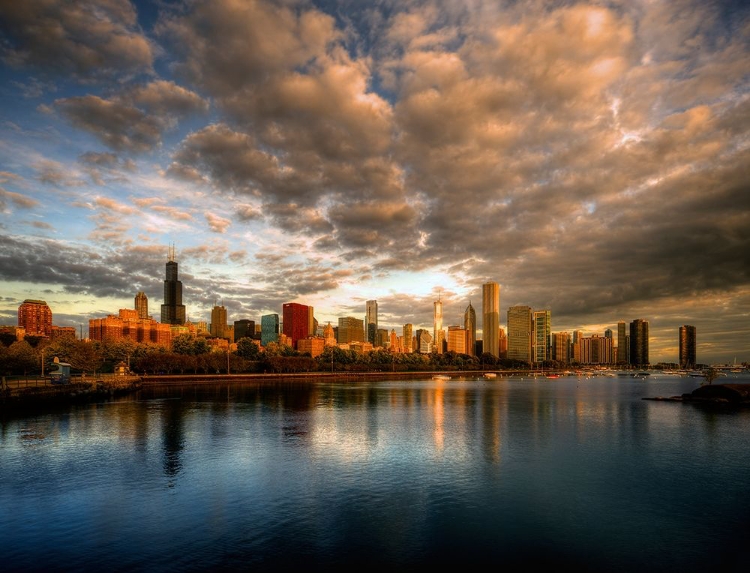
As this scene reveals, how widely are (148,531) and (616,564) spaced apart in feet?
86.9

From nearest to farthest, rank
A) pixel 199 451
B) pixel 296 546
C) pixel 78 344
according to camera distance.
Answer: pixel 296 546
pixel 199 451
pixel 78 344

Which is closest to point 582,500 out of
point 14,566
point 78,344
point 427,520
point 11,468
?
point 427,520

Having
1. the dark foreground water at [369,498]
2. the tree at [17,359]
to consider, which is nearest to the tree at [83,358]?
the tree at [17,359]

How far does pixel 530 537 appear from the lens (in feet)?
93.8

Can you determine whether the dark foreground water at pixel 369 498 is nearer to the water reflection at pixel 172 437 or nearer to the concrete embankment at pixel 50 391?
the water reflection at pixel 172 437

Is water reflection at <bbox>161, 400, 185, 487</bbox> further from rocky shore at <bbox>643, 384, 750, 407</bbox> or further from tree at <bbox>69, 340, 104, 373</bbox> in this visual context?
rocky shore at <bbox>643, 384, 750, 407</bbox>

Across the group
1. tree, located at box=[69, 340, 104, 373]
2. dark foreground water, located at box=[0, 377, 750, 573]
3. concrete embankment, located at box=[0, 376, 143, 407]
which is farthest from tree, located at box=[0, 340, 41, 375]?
dark foreground water, located at box=[0, 377, 750, 573]

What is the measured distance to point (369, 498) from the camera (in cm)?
3519

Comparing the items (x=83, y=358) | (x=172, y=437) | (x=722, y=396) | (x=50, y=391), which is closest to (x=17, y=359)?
(x=83, y=358)

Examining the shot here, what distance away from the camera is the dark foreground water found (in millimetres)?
26031

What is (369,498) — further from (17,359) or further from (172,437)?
(17,359)

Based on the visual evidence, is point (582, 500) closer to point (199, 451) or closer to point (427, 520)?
point (427, 520)

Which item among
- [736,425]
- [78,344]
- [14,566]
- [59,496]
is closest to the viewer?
[14,566]

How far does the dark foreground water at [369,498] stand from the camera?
1025 inches
